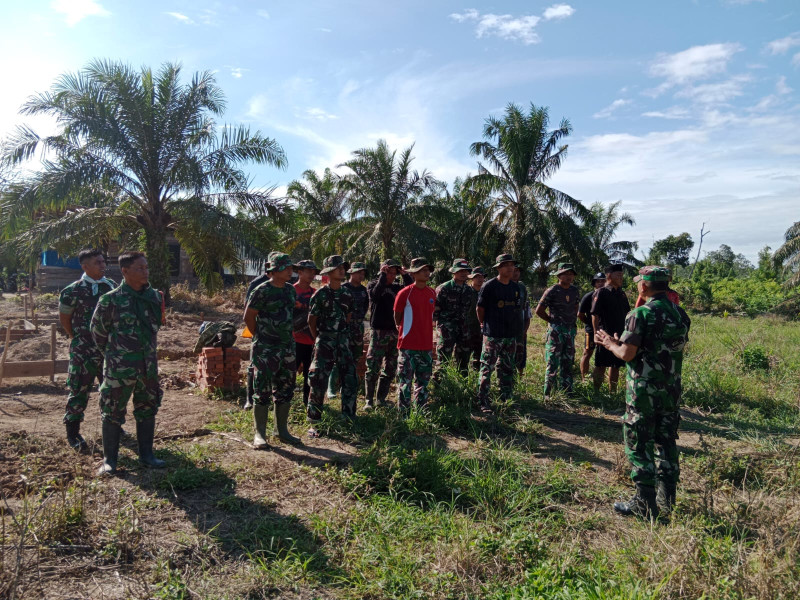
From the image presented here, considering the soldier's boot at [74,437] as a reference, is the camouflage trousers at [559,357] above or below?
above

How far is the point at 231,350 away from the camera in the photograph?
6684 millimetres

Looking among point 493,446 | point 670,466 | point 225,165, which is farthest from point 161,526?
point 225,165

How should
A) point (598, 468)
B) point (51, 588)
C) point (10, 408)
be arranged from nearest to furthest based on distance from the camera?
point (51, 588) < point (598, 468) < point (10, 408)

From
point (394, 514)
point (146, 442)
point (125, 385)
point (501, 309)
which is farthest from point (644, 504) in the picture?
point (125, 385)

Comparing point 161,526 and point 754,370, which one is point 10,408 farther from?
point 754,370

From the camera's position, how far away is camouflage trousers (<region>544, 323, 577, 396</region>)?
6.72m

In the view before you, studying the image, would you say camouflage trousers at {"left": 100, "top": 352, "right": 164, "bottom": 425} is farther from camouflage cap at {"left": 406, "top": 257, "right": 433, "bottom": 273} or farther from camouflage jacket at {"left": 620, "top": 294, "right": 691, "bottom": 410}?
camouflage jacket at {"left": 620, "top": 294, "right": 691, "bottom": 410}

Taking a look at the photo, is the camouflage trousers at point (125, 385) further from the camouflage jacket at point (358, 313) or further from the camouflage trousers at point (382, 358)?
the camouflage trousers at point (382, 358)

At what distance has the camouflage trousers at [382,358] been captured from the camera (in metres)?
6.33

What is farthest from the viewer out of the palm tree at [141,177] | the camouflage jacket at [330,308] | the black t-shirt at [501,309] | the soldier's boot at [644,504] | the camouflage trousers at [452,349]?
the palm tree at [141,177]

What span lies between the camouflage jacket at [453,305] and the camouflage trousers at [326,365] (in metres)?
1.81

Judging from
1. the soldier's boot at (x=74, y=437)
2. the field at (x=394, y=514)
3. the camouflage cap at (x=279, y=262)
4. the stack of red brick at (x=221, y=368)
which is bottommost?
the field at (x=394, y=514)

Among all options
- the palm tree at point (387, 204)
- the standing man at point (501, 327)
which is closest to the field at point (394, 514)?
the standing man at point (501, 327)

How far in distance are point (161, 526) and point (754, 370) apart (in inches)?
372
